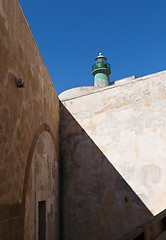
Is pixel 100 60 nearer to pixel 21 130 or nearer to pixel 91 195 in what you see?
pixel 91 195

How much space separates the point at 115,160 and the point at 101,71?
14727 millimetres

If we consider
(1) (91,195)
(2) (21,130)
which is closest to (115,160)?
(1) (91,195)

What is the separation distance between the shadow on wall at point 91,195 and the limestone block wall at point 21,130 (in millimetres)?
1034

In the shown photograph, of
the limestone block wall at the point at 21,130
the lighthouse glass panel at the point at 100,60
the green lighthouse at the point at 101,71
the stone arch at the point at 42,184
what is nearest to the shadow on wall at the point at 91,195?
the stone arch at the point at 42,184

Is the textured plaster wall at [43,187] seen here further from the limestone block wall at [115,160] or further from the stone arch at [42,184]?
the limestone block wall at [115,160]

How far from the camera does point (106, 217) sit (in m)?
5.99

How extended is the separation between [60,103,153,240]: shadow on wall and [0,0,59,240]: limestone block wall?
103 cm

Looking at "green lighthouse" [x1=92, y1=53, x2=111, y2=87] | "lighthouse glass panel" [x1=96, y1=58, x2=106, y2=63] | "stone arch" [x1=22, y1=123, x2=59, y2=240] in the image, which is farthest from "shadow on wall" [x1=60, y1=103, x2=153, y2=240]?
"lighthouse glass panel" [x1=96, y1=58, x2=106, y2=63]

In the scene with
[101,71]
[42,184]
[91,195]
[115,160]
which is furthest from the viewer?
[101,71]

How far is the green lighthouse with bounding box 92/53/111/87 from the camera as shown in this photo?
1934 cm

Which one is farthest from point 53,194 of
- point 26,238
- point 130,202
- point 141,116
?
point 141,116

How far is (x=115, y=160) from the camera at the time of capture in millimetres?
6207

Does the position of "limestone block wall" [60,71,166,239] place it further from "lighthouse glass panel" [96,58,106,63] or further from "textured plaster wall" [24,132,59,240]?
"lighthouse glass panel" [96,58,106,63]

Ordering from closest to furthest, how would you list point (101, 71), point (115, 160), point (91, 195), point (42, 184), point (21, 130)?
point (21, 130), point (42, 184), point (115, 160), point (91, 195), point (101, 71)
